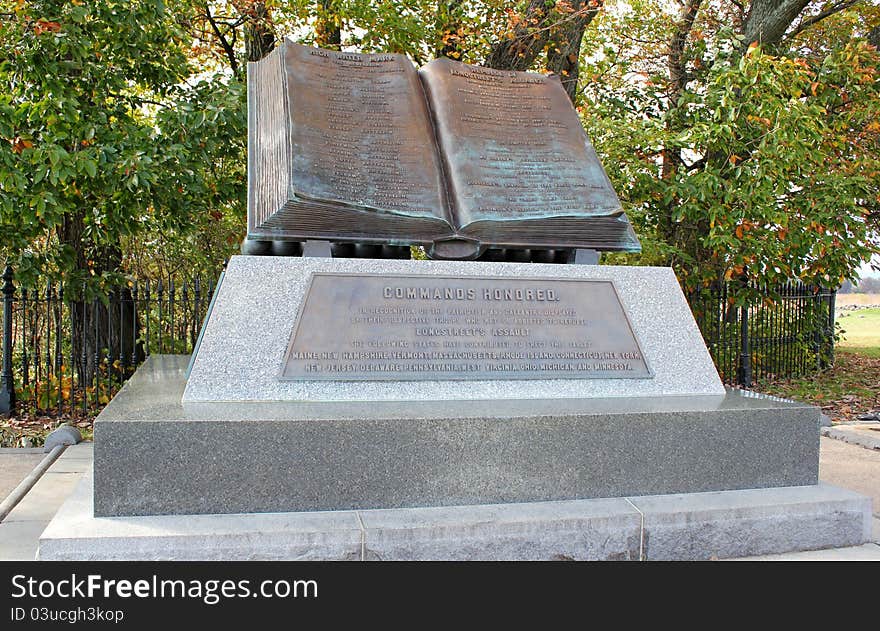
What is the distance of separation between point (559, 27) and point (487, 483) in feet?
29.0

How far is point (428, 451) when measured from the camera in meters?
3.29

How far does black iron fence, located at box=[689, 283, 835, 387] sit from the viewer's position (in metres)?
10.3

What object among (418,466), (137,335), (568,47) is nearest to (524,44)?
(568,47)

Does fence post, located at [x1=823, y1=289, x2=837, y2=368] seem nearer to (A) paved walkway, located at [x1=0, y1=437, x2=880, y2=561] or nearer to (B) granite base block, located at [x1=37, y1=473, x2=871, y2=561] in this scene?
(A) paved walkway, located at [x1=0, y1=437, x2=880, y2=561]

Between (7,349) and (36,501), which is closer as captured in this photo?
(36,501)

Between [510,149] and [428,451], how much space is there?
2.08 metres

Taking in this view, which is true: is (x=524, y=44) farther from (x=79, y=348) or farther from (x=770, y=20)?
(x=79, y=348)

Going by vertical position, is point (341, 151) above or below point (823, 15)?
below

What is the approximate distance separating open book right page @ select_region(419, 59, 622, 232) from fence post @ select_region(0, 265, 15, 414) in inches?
192

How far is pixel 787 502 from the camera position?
349 centimetres

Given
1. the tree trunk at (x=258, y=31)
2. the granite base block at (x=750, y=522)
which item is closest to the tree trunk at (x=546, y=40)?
the tree trunk at (x=258, y=31)

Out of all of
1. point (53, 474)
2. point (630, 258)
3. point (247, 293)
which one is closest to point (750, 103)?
point (630, 258)

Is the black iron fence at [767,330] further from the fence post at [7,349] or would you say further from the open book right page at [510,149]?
the fence post at [7,349]

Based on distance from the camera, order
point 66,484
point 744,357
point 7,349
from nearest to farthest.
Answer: point 66,484 < point 7,349 < point 744,357
